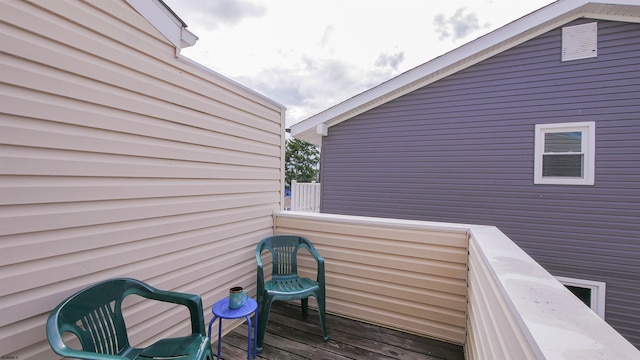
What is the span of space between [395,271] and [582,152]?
11.7ft

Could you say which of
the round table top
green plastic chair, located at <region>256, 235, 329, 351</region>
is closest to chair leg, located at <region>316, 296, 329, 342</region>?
green plastic chair, located at <region>256, 235, 329, 351</region>

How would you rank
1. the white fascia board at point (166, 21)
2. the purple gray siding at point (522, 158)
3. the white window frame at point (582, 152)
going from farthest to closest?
the white window frame at point (582, 152) < the purple gray siding at point (522, 158) < the white fascia board at point (166, 21)

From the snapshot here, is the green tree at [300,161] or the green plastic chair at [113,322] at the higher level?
the green tree at [300,161]

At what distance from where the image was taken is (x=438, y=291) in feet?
7.22

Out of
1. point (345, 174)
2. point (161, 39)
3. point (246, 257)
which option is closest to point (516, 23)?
point (345, 174)

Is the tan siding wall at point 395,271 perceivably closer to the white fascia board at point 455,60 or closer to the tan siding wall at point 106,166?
the tan siding wall at point 106,166

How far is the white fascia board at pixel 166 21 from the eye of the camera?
5.23 feet

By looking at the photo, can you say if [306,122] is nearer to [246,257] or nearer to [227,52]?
[227,52]

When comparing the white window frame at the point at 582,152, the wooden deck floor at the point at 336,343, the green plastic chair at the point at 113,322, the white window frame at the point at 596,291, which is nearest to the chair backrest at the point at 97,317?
the green plastic chair at the point at 113,322

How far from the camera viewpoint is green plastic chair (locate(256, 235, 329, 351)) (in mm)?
2061

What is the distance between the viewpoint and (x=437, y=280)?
2.20m

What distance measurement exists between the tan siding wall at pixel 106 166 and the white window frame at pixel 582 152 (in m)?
4.34

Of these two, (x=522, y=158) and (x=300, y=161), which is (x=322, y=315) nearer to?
(x=522, y=158)

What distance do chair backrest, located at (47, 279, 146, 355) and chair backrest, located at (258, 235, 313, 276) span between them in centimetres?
124
